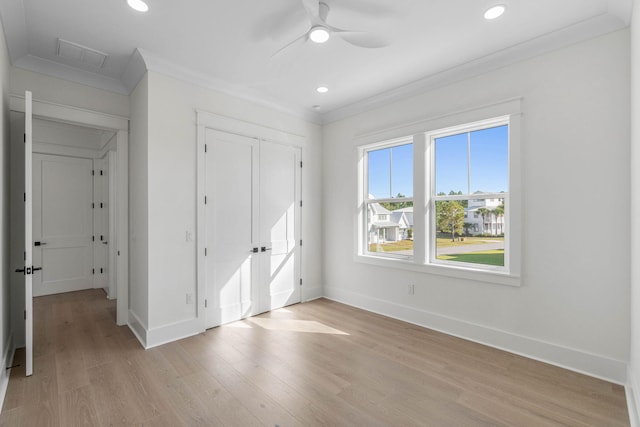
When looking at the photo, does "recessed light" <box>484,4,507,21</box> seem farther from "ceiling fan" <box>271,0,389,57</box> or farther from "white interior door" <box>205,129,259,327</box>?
"white interior door" <box>205,129,259,327</box>

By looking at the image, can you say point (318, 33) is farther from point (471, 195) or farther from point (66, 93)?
point (66, 93)

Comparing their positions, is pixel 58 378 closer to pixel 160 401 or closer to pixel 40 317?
pixel 160 401

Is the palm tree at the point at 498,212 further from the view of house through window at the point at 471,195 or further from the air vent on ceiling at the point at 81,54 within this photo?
the air vent on ceiling at the point at 81,54

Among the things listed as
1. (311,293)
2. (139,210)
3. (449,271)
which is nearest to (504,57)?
(449,271)

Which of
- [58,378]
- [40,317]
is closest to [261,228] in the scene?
[58,378]

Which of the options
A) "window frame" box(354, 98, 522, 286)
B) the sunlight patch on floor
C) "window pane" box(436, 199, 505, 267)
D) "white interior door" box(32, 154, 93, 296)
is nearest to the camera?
"window frame" box(354, 98, 522, 286)

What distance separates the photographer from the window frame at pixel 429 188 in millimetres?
2879

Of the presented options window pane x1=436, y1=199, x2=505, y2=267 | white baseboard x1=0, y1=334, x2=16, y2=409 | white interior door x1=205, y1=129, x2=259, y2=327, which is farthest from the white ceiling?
white baseboard x1=0, y1=334, x2=16, y2=409

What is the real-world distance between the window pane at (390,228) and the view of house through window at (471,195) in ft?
1.24

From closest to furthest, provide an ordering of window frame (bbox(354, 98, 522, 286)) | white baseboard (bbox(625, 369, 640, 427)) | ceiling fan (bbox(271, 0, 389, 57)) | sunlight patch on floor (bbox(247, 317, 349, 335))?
white baseboard (bbox(625, 369, 640, 427)) → ceiling fan (bbox(271, 0, 389, 57)) → window frame (bbox(354, 98, 522, 286)) → sunlight patch on floor (bbox(247, 317, 349, 335))

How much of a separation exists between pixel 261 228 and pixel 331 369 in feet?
6.76

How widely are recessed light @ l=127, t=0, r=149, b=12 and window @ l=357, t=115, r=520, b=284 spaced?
287cm

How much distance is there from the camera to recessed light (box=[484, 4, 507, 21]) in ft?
7.48

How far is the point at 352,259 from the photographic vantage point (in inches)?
174
